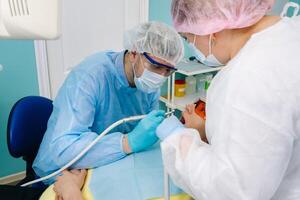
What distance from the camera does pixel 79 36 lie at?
2117 mm

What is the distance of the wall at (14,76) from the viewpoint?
1903 mm

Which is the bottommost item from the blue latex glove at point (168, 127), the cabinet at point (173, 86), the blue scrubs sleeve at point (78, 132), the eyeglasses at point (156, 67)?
the cabinet at point (173, 86)

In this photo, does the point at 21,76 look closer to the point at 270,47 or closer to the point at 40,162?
the point at 40,162

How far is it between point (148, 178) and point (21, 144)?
0.61 meters

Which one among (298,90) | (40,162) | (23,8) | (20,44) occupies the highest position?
(23,8)

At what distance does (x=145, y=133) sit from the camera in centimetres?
107

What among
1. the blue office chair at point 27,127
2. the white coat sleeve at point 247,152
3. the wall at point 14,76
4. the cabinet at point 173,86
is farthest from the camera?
the cabinet at point 173,86

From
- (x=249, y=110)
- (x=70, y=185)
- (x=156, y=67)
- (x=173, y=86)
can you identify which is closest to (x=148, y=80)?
(x=156, y=67)

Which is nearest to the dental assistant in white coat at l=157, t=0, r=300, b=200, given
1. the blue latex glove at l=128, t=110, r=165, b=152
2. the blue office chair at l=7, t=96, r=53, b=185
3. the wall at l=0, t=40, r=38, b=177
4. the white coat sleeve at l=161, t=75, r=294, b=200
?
the white coat sleeve at l=161, t=75, r=294, b=200

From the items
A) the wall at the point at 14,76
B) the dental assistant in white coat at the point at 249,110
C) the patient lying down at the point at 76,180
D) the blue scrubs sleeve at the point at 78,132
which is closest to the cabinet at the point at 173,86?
the wall at the point at 14,76

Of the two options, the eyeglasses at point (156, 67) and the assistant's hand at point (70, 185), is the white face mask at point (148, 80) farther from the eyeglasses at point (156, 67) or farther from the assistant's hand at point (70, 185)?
the assistant's hand at point (70, 185)

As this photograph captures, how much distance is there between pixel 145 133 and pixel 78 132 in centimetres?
26

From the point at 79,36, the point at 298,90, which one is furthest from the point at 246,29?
the point at 79,36

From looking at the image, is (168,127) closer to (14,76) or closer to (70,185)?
(70,185)
